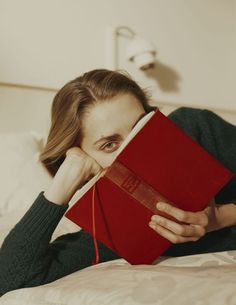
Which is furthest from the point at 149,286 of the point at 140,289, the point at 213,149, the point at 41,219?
the point at 213,149

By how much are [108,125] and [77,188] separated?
0.16 metres

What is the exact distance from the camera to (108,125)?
0.86 m

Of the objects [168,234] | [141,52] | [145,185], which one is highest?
[141,52]

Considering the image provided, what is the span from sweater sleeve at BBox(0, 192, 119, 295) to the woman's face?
0.17 meters

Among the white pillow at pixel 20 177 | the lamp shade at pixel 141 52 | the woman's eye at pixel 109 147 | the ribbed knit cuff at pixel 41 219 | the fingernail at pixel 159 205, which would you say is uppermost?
the lamp shade at pixel 141 52

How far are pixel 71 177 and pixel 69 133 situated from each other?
0.47ft

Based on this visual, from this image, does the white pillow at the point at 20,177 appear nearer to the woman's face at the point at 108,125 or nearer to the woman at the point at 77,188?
the woman at the point at 77,188

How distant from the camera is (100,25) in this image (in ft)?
5.76

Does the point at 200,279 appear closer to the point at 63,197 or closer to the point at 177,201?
the point at 177,201

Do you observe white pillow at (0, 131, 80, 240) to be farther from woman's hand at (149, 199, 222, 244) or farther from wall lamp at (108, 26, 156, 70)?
wall lamp at (108, 26, 156, 70)

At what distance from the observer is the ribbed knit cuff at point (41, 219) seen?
2.58 ft

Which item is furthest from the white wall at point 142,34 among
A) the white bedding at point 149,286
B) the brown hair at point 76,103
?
the white bedding at point 149,286

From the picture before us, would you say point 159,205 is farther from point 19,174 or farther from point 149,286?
point 19,174

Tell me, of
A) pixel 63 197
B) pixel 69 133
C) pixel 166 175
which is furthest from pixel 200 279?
pixel 69 133
